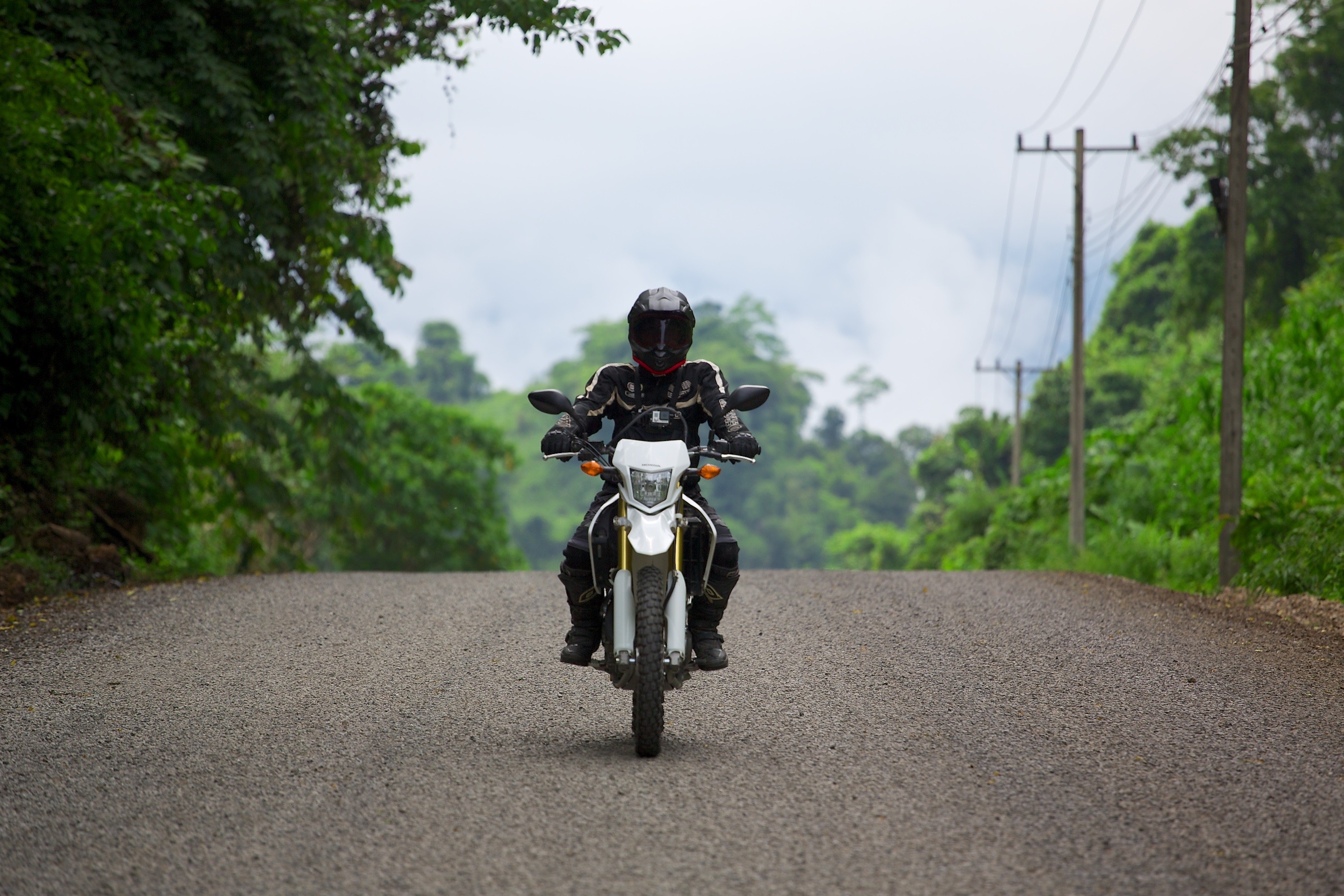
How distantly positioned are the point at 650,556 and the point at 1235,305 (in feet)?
34.7

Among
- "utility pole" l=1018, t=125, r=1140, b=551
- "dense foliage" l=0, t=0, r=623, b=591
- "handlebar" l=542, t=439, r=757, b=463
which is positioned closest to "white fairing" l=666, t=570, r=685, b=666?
"handlebar" l=542, t=439, r=757, b=463

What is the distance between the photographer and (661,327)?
19.7 feet

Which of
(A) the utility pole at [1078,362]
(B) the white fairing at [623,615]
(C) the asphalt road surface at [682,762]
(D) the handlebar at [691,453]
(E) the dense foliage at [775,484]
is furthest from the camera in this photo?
(E) the dense foliage at [775,484]

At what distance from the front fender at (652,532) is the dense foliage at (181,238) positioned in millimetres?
7070

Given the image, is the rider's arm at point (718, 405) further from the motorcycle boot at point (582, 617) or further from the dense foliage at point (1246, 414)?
the dense foliage at point (1246, 414)

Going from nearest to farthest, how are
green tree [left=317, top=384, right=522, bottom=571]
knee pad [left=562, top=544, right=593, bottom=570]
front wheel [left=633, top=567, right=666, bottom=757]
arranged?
front wheel [left=633, top=567, right=666, bottom=757] < knee pad [left=562, top=544, right=593, bottom=570] < green tree [left=317, top=384, right=522, bottom=571]

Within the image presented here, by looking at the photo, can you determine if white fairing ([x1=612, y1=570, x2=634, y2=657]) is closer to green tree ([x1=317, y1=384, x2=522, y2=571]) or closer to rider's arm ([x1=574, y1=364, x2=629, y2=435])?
rider's arm ([x1=574, y1=364, x2=629, y2=435])

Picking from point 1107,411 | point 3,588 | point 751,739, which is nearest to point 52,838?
point 751,739

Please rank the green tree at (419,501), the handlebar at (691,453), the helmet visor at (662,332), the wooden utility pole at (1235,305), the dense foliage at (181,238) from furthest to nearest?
the green tree at (419,501), the wooden utility pole at (1235,305), the dense foliage at (181,238), the helmet visor at (662,332), the handlebar at (691,453)

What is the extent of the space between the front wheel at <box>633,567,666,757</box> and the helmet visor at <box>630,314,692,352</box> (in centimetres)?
109

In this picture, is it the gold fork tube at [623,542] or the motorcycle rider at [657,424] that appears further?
the motorcycle rider at [657,424]

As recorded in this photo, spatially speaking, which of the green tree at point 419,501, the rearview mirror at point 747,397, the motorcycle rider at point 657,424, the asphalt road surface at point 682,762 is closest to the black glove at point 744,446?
the motorcycle rider at point 657,424

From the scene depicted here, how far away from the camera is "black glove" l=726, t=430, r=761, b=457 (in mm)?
5793

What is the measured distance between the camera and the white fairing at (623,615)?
5.57 meters
